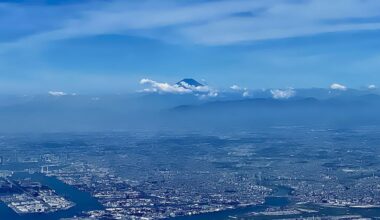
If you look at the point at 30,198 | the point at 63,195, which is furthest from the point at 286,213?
the point at 30,198

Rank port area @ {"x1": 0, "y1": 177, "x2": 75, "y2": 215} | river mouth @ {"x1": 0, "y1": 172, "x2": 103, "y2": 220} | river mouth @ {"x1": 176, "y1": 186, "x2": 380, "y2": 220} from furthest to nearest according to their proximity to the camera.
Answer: port area @ {"x1": 0, "y1": 177, "x2": 75, "y2": 215}, river mouth @ {"x1": 0, "y1": 172, "x2": 103, "y2": 220}, river mouth @ {"x1": 176, "y1": 186, "x2": 380, "y2": 220}

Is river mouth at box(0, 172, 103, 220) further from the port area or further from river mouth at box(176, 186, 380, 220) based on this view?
river mouth at box(176, 186, 380, 220)

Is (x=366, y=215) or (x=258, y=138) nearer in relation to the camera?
(x=366, y=215)

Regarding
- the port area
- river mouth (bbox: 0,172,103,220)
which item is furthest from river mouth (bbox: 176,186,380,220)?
the port area

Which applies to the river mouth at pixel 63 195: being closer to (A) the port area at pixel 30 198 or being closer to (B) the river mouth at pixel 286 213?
(A) the port area at pixel 30 198

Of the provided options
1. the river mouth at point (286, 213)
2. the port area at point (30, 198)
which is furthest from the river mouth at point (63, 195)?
the river mouth at point (286, 213)

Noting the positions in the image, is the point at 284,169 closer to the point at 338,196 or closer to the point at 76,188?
the point at 338,196

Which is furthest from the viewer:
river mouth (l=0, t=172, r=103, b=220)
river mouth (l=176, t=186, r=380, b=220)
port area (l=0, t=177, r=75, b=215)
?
port area (l=0, t=177, r=75, b=215)

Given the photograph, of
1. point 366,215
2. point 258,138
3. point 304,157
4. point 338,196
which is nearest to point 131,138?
point 258,138

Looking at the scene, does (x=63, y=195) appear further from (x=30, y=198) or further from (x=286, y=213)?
(x=286, y=213)
